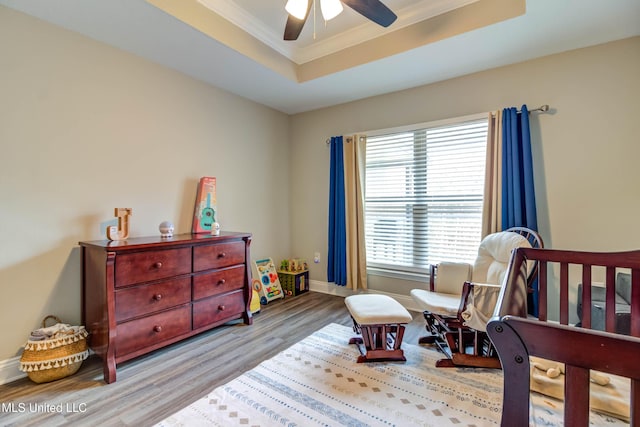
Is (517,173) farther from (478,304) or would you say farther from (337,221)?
(337,221)

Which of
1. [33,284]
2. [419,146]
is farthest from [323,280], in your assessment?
[33,284]

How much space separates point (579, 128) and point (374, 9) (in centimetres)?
201

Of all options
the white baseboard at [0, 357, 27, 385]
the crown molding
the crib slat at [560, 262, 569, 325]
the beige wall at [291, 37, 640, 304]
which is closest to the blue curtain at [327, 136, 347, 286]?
the crown molding

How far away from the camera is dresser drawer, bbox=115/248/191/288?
195cm

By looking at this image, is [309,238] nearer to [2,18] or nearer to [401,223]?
[401,223]

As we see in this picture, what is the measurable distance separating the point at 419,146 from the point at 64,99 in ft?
10.1

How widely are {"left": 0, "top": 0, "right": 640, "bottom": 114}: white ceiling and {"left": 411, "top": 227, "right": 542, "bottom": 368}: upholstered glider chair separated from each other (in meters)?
1.51

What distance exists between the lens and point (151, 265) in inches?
82.7

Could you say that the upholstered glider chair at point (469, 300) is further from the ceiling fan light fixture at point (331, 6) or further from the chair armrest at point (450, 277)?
the ceiling fan light fixture at point (331, 6)

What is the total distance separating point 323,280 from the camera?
3.88 metres

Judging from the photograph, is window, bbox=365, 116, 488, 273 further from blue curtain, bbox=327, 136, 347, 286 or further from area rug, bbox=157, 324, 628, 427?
area rug, bbox=157, 324, 628, 427

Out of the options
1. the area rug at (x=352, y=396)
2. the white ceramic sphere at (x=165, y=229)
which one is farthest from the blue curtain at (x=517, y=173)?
the white ceramic sphere at (x=165, y=229)

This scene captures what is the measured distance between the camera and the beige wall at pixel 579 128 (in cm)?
228

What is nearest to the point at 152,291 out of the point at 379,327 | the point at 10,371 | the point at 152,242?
the point at 152,242
